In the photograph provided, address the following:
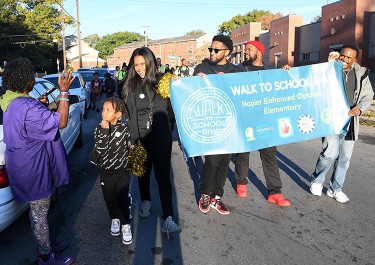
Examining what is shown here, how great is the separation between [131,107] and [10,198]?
141 centimetres

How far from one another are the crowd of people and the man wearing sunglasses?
0.04 ft

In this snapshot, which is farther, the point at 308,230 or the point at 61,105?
the point at 308,230

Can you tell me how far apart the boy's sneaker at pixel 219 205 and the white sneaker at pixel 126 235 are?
1209 millimetres

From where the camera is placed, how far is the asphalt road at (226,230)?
344 cm

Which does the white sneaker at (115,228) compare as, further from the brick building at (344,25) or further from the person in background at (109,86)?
the brick building at (344,25)

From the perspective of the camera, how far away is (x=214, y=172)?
4340mm

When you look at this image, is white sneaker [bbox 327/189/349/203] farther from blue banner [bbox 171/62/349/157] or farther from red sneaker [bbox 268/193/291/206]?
blue banner [bbox 171/62/349/157]

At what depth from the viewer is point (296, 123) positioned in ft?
14.5

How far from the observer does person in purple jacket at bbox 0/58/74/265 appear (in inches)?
109

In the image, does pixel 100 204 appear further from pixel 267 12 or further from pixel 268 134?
pixel 267 12

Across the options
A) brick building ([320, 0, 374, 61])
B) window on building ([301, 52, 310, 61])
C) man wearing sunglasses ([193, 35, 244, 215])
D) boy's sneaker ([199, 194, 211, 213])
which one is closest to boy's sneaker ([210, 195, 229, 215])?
man wearing sunglasses ([193, 35, 244, 215])

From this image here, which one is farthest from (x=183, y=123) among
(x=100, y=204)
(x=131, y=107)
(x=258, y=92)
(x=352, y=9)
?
(x=352, y=9)

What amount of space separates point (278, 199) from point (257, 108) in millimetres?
1237

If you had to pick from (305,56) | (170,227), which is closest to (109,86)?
(170,227)
